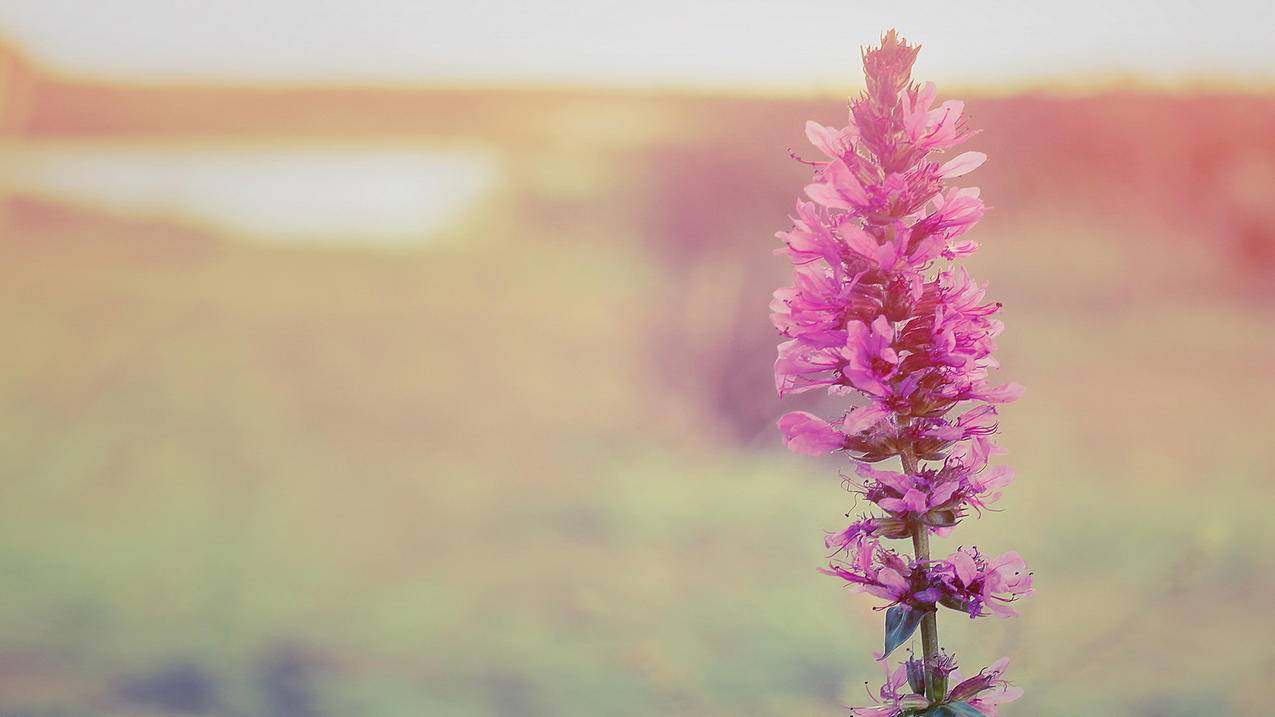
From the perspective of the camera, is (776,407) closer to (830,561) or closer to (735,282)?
(735,282)

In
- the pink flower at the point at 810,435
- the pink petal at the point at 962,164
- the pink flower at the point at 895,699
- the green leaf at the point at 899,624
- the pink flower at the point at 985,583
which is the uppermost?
the pink petal at the point at 962,164

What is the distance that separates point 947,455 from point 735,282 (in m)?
2.13

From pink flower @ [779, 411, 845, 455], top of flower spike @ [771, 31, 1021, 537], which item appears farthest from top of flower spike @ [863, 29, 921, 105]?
pink flower @ [779, 411, 845, 455]

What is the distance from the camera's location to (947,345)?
2049 millimetres

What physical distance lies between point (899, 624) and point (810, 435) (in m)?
0.35

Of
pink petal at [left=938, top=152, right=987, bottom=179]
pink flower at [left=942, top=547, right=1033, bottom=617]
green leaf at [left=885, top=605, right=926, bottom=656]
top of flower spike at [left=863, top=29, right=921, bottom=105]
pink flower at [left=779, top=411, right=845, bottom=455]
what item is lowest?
green leaf at [left=885, top=605, right=926, bottom=656]

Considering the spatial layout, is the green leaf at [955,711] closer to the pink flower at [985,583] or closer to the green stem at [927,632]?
the green stem at [927,632]

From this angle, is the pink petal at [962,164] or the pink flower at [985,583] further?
the pink petal at [962,164]

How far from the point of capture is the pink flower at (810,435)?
2154 millimetres

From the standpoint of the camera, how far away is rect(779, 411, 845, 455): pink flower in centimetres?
215

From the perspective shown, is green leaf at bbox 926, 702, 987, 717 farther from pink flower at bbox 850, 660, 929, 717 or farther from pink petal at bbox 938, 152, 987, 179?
pink petal at bbox 938, 152, 987, 179

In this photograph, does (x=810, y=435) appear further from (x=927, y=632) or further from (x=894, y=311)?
(x=927, y=632)

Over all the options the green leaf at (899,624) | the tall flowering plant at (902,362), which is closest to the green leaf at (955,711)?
the tall flowering plant at (902,362)

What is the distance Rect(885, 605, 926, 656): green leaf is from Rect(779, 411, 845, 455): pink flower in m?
0.30
